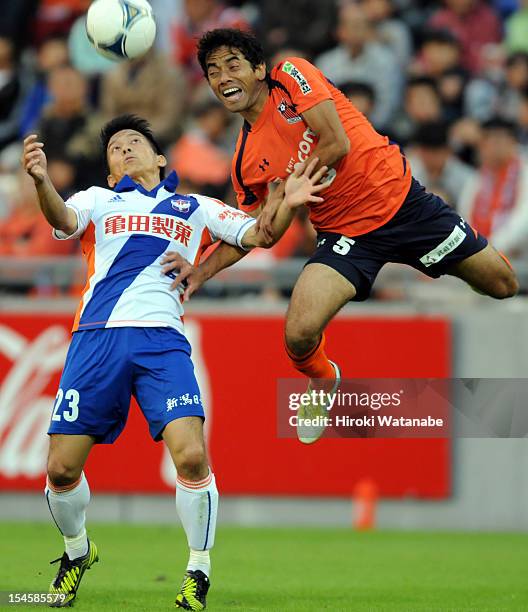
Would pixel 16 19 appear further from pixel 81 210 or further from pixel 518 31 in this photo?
pixel 81 210

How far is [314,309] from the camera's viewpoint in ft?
27.0

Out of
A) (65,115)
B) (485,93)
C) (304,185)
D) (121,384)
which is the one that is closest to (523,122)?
(485,93)

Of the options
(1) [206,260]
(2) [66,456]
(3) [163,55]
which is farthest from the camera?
(3) [163,55]

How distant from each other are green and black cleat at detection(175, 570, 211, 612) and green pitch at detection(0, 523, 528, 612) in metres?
0.14

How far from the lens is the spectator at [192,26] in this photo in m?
16.2

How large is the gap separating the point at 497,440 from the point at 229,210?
5284 millimetres

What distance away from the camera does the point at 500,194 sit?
12.5 m

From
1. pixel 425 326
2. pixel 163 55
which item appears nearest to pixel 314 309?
pixel 425 326

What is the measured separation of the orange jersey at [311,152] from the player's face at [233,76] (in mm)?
167

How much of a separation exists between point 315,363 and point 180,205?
1544mm

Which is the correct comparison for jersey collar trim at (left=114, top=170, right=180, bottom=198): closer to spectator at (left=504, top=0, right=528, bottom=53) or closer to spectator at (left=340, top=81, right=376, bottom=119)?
spectator at (left=340, top=81, right=376, bottom=119)

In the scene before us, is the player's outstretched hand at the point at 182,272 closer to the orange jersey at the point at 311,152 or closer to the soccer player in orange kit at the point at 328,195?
the soccer player in orange kit at the point at 328,195

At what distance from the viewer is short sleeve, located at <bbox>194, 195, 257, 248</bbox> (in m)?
7.86

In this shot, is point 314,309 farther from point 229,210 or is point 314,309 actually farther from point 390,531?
point 390,531
